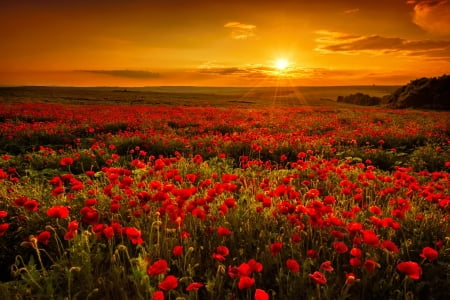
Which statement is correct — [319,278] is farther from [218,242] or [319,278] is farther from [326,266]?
[218,242]

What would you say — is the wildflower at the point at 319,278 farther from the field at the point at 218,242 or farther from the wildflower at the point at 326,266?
the wildflower at the point at 326,266

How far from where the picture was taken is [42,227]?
13.2 feet

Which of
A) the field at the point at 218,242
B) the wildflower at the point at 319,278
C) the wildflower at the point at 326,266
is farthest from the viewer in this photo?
the field at the point at 218,242

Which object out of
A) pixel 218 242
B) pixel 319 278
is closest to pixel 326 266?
pixel 319 278

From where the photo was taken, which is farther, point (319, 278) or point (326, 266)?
point (326, 266)

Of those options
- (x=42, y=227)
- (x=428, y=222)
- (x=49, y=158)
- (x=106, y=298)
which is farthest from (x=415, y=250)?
(x=49, y=158)

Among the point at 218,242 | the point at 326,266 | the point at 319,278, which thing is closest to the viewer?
the point at 319,278

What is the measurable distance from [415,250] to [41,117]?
18.4 meters

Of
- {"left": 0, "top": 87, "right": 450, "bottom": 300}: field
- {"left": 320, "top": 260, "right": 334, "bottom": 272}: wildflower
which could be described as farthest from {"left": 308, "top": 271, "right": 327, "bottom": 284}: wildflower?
{"left": 320, "top": 260, "right": 334, "bottom": 272}: wildflower

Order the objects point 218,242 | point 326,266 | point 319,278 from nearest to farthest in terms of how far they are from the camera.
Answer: point 319,278
point 326,266
point 218,242

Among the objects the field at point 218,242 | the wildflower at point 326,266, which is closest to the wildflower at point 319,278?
the field at point 218,242

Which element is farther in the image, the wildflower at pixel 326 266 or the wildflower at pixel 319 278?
the wildflower at pixel 326 266

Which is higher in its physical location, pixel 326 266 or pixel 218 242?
pixel 326 266

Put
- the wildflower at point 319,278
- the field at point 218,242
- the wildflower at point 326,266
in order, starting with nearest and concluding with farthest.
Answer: the wildflower at point 319,278 → the wildflower at point 326,266 → the field at point 218,242
